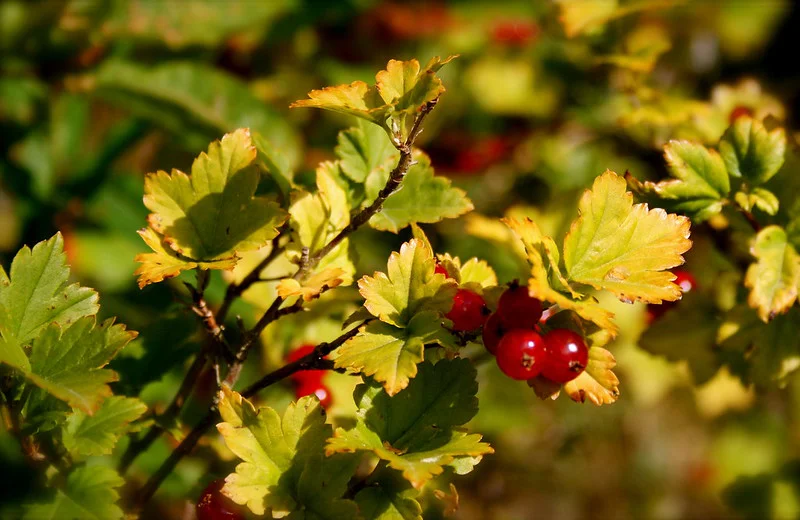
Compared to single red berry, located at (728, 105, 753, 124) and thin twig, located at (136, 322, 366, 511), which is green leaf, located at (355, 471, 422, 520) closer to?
thin twig, located at (136, 322, 366, 511)

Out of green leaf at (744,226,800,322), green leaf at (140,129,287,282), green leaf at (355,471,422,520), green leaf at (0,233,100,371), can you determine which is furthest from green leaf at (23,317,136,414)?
green leaf at (744,226,800,322)

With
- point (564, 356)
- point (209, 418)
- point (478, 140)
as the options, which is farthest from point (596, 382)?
point (478, 140)

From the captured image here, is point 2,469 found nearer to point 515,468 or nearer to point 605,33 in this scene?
point 605,33

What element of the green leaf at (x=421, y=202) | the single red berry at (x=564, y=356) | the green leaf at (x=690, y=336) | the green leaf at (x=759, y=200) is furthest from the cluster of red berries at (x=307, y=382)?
the green leaf at (x=759, y=200)

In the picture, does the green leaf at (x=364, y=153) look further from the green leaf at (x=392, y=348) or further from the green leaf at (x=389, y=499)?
the green leaf at (x=389, y=499)

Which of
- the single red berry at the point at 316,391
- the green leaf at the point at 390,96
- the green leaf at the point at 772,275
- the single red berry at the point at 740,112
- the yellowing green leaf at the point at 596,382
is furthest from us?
the single red berry at the point at 740,112

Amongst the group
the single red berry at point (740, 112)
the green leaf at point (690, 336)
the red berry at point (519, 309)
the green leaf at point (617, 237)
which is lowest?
the green leaf at point (690, 336)
